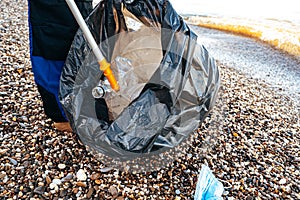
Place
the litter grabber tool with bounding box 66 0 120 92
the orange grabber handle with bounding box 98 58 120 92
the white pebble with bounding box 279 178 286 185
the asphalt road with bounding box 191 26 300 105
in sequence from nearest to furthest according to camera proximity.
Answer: the litter grabber tool with bounding box 66 0 120 92 < the orange grabber handle with bounding box 98 58 120 92 < the white pebble with bounding box 279 178 286 185 < the asphalt road with bounding box 191 26 300 105

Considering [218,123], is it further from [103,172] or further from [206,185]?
[103,172]

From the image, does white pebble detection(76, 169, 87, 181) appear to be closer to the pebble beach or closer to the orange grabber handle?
the pebble beach

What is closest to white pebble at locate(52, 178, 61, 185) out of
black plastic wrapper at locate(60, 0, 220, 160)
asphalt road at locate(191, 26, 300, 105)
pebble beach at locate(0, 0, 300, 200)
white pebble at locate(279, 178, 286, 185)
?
pebble beach at locate(0, 0, 300, 200)

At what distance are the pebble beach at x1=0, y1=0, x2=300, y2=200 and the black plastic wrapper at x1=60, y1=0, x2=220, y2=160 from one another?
190 mm

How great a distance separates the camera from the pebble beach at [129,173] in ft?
3.93

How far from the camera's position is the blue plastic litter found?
115 cm

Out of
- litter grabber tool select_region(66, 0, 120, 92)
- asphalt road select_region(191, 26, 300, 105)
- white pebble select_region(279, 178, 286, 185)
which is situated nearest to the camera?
litter grabber tool select_region(66, 0, 120, 92)

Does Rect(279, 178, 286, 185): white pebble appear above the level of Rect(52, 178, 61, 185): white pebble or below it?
above

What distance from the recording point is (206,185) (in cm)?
119

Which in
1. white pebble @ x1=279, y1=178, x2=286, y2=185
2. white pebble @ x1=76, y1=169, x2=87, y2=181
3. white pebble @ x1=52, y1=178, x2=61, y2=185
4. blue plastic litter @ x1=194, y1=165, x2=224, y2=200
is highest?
blue plastic litter @ x1=194, y1=165, x2=224, y2=200

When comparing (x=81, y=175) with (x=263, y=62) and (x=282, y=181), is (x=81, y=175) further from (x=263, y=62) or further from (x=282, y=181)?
(x=263, y=62)


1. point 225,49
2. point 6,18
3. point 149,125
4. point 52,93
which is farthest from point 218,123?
point 225,49

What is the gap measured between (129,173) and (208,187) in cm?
38

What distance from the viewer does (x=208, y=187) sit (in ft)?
3.90
